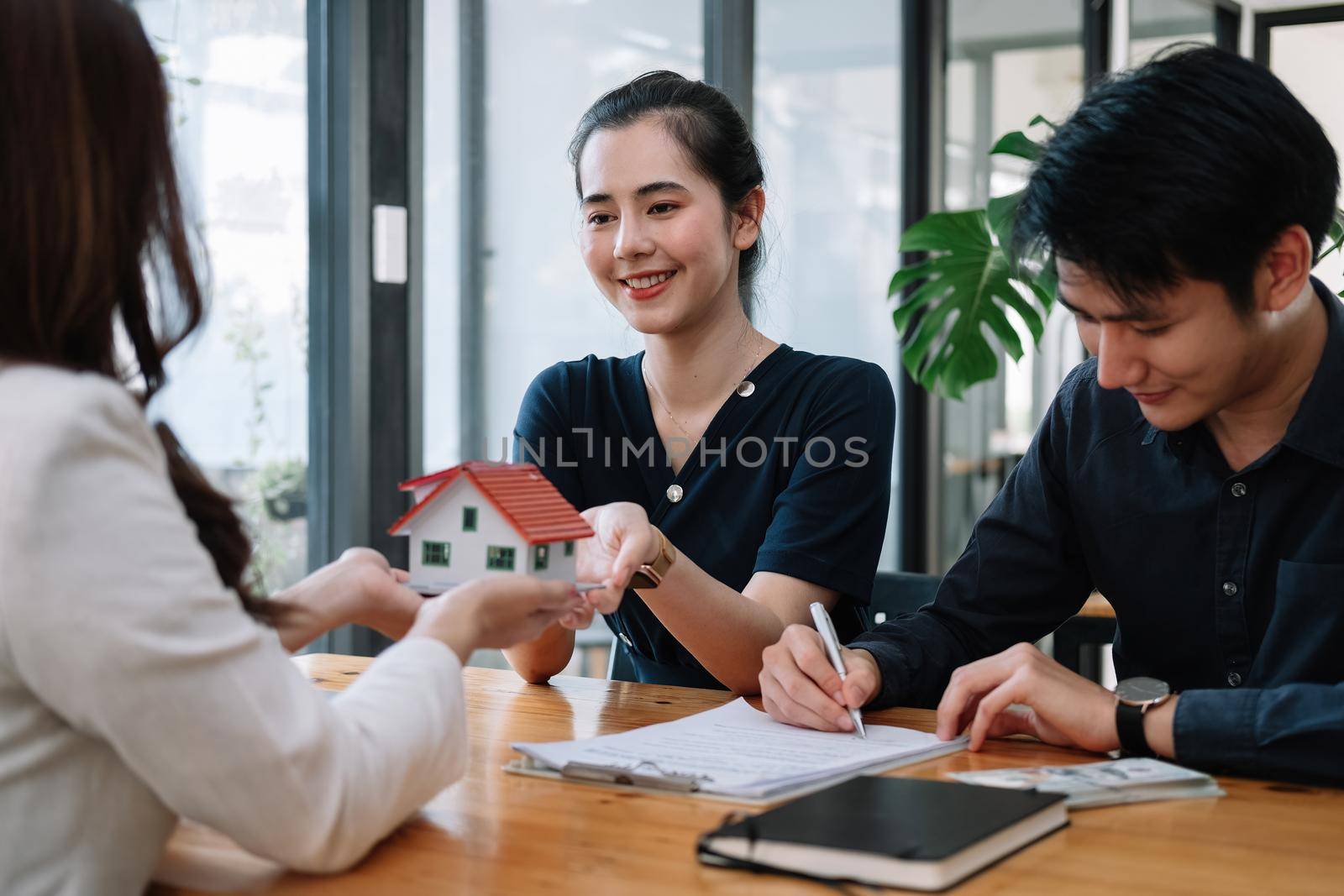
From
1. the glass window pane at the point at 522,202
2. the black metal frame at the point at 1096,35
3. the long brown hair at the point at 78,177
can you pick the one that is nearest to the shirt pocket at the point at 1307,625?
the long brown hair at the point at 78,177

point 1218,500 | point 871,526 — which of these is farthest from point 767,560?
point 1218,500

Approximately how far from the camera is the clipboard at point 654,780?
3.51 ft

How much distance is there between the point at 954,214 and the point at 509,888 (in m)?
2.24

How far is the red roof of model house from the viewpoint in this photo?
1.21m

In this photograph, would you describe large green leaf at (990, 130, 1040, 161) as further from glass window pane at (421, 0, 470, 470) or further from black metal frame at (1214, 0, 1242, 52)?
black metal frame at (1214, 0, 1242, 52)

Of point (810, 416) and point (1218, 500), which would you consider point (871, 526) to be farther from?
point (1218, 500)

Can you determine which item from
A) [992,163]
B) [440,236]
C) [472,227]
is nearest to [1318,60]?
[992,163]

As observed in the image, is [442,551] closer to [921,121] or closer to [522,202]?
[522,202]

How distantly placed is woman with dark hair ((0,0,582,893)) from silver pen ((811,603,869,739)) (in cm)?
54

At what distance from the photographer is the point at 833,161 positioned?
13.7ft

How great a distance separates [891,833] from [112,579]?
53cm

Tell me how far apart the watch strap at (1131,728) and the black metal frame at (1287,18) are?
127 inches

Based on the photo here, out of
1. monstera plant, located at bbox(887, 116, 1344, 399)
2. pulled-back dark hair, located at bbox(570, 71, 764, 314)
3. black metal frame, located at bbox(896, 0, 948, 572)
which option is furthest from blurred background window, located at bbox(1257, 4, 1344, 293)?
pulled-back dark hair, located at bbox(570, 71, 764, 314)

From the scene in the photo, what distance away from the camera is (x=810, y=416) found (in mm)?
1877
